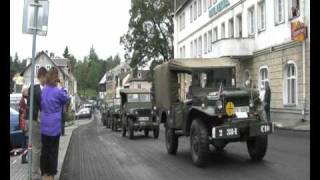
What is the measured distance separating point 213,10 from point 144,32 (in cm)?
2865

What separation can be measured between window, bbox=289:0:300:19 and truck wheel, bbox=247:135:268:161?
52.2 ft

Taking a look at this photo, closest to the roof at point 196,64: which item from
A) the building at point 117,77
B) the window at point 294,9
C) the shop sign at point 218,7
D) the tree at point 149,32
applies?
the window at point 294,9

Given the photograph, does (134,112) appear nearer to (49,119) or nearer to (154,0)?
(49,119)

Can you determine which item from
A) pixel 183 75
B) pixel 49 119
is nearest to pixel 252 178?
pixel 49 119

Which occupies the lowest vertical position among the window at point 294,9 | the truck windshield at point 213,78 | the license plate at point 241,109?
the license plate at point 241,109

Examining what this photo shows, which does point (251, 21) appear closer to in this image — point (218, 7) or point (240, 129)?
point (218, 7)

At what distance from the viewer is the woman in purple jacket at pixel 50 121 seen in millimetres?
9398

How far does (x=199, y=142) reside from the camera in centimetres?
1266

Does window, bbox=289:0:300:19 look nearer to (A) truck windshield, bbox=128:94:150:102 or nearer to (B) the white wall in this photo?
(B) the white wall

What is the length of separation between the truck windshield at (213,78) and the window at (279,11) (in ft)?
55.4

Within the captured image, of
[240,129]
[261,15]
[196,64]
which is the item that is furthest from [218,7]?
[240,129]

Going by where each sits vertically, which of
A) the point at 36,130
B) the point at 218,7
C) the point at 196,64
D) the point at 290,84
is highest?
the point at 218,7

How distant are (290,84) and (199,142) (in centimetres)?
1783

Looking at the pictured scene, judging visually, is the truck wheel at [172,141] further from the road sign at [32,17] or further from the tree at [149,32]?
the tree at [149,32]
